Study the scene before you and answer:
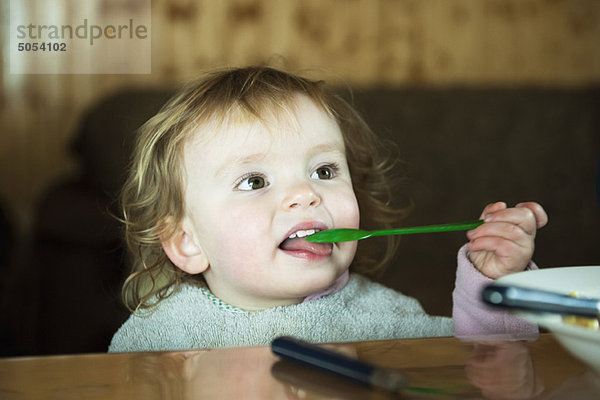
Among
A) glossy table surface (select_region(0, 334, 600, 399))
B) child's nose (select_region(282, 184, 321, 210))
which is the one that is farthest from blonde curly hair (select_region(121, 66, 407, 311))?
glossy table surface (select_region(0, 334, 600, 399))

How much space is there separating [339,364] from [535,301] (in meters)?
0.15

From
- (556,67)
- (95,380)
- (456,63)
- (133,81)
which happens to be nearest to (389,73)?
(456,63)

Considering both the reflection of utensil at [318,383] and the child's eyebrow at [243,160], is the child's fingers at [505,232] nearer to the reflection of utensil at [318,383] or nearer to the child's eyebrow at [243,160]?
the child's eyebrow at [243,160]

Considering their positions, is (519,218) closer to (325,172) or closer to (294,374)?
(325,172)

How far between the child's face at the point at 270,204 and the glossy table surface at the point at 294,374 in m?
0.27

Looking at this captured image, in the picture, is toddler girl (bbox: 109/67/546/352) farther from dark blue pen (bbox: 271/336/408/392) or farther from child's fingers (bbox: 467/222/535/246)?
dark blue pen (bbox: 271/336/408/392)

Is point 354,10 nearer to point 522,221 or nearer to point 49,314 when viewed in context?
point 49,314

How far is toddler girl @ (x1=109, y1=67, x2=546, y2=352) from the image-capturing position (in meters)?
0.94

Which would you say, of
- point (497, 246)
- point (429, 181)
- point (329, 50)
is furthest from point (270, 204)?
point (329, 50)

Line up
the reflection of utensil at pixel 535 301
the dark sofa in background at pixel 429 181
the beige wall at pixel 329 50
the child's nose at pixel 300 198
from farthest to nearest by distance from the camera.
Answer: the beige wall at pixel 329 50 < the dark sofa in background at pixel 429 181 < the child's nose at pixel 300 198 < the reflection of utensil at pixel 535 301

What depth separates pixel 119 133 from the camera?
234 cm

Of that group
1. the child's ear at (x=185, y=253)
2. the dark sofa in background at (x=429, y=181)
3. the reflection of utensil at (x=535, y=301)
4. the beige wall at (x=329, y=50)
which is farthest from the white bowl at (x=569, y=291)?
the beige wall at (x=329, y=50)

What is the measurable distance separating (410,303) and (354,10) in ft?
7.41

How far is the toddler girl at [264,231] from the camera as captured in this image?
0.94 m
